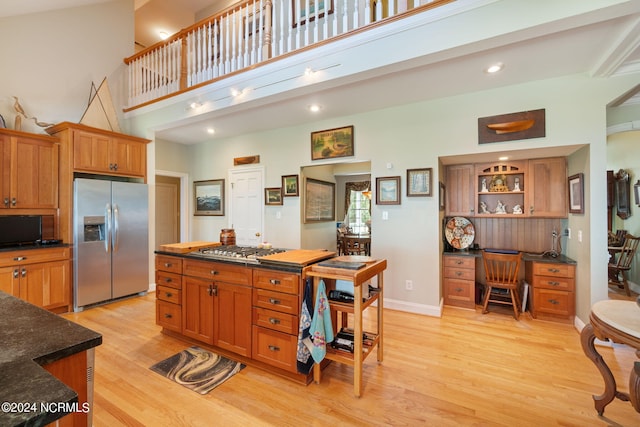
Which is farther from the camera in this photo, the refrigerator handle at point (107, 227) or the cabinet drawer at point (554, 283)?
the refrigerator handle at point (107, 227)

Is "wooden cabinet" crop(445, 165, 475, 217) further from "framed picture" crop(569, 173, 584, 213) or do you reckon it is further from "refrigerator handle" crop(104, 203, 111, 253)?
"refrigerator handle" crop(104, 203, 111, 253)

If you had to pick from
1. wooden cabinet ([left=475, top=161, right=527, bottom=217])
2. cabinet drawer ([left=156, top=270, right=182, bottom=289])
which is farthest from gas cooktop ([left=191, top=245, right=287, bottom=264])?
wooden cabinet ([left=475, top=161, right=527, bottom=217])

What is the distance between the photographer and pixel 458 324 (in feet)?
10.8

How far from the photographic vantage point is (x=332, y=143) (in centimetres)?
418

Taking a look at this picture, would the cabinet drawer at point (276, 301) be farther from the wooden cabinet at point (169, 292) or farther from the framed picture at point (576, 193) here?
the framed picture at point (576, 193)

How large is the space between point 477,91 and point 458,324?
2750mm

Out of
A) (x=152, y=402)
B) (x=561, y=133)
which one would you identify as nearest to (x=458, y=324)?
(x=561, y=133)

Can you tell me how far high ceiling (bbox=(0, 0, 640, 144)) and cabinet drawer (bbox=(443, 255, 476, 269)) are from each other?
211 cm

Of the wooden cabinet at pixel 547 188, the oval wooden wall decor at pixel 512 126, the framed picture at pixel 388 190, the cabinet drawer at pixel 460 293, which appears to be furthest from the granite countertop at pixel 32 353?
the wooden cabinet at pixel 547 188

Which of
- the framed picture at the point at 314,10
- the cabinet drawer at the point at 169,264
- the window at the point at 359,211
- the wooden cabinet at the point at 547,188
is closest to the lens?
the cabinet drawer at the point at 169,264

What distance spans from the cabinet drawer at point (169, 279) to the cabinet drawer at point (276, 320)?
0.99 meters

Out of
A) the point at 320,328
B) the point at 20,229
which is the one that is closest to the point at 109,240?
the point at 20,229

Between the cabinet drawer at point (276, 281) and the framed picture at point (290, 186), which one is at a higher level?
the framed picture at point (290, 186)

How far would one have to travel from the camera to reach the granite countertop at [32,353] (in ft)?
1.97
